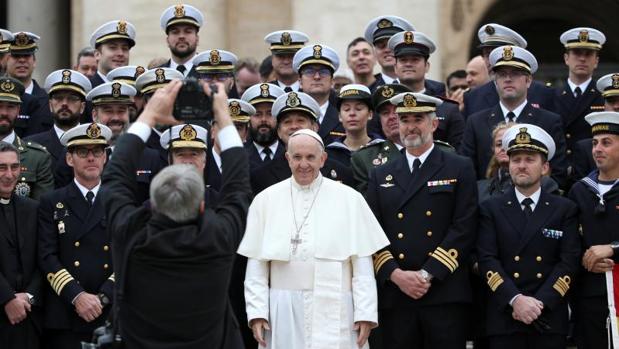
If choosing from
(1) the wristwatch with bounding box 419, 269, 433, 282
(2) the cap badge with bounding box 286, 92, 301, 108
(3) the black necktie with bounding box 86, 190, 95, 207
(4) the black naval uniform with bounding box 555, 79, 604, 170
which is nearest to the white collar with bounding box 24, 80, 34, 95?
(3) the black necktie with bounding box 86, 190, 95, 207

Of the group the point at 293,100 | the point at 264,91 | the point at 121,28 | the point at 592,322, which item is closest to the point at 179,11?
the point at 121,28

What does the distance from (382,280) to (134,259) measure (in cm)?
293

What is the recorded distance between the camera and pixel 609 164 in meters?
10.8

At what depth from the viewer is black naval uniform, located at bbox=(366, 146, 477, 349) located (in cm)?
1048

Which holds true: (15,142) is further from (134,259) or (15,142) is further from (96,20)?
(96,20)

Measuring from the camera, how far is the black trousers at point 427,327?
10.5 metres

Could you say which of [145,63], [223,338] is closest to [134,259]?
[223,338]

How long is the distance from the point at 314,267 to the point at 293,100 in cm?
165

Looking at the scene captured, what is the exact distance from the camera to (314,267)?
10.1 meters

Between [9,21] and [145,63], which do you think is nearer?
[145,63]

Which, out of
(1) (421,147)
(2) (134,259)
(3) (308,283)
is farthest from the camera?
(1) (421,147)

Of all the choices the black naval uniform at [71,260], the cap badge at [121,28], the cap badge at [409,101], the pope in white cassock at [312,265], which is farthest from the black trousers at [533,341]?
the cap badge at [121,28]

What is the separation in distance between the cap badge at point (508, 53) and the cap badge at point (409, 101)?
1.56 meters

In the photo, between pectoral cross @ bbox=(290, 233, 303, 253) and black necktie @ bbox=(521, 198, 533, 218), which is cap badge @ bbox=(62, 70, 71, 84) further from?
black necktie @ bbox=(521, 198, 533, 218)
